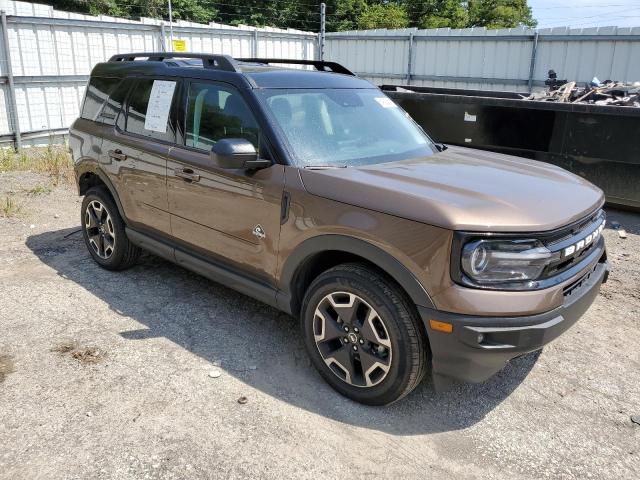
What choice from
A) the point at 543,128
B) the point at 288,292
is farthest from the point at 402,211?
the point at 543,128

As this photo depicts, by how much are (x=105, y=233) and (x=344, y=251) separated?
9.42ft

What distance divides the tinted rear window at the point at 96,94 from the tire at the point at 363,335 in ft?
9.60

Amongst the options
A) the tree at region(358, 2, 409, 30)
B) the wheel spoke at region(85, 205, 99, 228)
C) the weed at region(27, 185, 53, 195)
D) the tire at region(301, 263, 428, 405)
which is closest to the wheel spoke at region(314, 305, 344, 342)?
the tire at region(301, 263, 428, 405)

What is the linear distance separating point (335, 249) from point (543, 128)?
5244 millimetres

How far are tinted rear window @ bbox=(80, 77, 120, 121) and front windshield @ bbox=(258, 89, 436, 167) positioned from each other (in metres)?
2.00

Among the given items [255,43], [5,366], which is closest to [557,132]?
[5,366]

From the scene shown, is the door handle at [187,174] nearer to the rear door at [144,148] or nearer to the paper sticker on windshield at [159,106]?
the rear door at [144,148]

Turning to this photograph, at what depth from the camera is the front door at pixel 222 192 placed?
3.50 meters

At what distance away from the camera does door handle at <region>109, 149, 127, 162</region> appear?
4.64 metres

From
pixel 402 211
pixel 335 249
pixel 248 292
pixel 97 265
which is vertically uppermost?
pixel 402 211

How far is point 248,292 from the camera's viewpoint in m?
3.75

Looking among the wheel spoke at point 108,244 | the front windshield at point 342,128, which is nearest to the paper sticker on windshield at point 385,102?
the front windshield at point 342,128

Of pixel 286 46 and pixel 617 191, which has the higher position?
pixel 286 46

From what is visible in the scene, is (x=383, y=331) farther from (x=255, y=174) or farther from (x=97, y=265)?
(x=97, y=265)
